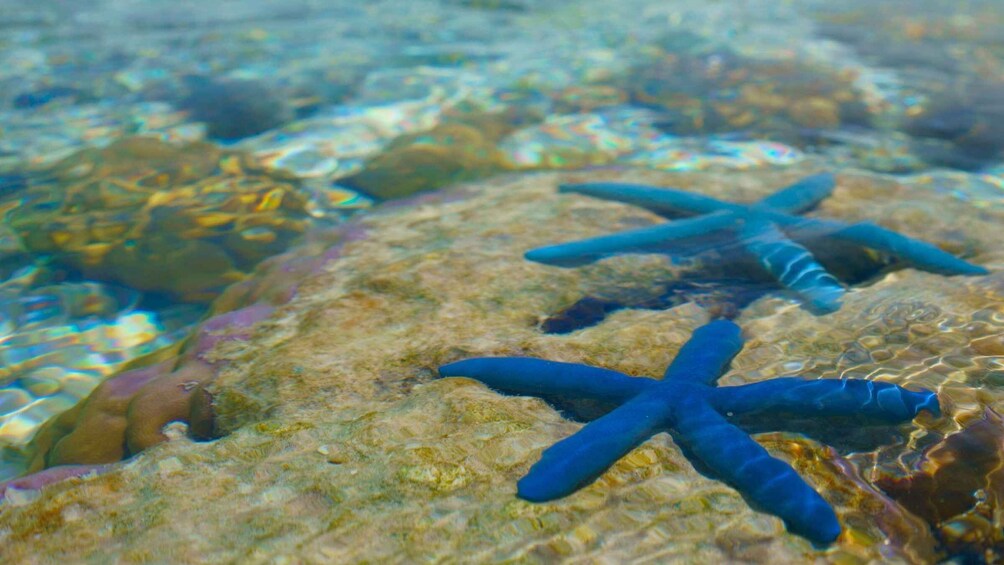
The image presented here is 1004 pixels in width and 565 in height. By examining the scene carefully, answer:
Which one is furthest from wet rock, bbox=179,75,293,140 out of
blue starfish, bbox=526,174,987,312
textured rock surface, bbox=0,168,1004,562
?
blue starfish, bbox=526,174,987,312

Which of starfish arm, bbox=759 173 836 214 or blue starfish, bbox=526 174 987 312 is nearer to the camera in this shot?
blue starfish, bbox=526 174 987 312

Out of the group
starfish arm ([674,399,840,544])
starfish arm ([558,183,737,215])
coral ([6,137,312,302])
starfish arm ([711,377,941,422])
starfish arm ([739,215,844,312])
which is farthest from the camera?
coral ([6,137,312,302])

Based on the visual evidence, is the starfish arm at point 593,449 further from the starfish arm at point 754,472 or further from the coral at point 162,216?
the coral at point 162,216

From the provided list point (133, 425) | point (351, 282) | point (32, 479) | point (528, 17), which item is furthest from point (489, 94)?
point (32, 479)

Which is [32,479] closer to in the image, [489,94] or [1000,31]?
[489,94]

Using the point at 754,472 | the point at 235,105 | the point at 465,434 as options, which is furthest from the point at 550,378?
the point at 235,105

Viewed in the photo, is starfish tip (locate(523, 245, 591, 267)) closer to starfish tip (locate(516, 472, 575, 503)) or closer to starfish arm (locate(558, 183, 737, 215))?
starfish arm (locate(558, 183, 737, 215))

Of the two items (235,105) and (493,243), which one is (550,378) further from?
(235,105)
